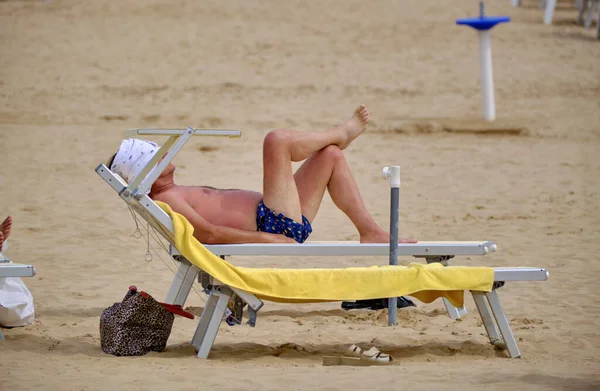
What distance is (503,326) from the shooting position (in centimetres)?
490

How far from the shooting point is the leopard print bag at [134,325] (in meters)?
4.93

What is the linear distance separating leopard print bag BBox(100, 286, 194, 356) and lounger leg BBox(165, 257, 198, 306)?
1.43 feet

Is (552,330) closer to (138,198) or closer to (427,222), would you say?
(138,198)

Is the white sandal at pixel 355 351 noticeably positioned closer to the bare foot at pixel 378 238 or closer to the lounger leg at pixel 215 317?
the lounger leg at pixel 215 317

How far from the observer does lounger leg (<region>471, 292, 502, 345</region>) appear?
4988 millimetres

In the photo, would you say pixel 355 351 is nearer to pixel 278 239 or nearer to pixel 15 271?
pixel 278 239

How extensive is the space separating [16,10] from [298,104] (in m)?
7.35

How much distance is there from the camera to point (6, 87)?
14.1 metres

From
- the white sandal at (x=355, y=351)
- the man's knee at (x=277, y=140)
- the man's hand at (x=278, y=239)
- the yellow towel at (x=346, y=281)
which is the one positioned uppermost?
the man's knee at (x=277, y=140)

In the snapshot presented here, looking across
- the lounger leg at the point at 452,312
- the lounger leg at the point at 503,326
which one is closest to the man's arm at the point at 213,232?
the lounger leg at the point at 452,312

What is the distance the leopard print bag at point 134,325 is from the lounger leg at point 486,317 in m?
1.40

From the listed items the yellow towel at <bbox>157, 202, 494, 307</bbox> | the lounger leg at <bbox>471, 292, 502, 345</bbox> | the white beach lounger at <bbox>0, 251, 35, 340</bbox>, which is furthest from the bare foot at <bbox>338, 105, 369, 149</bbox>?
the white beach lounger at <bbox>0, 251, 35, 340</bbox>

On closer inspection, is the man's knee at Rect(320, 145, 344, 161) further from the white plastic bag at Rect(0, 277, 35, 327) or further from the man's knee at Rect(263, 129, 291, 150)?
Answer: the white plastic bag at Rect(0, 277, 35, 327)

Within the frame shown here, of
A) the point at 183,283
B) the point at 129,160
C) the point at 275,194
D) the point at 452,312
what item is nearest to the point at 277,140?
the point at 275,194
